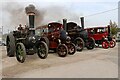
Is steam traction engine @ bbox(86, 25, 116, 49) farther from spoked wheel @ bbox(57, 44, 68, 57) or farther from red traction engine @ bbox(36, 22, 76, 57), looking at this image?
spoked wheel @ bbox(57, 44, 68, 57)

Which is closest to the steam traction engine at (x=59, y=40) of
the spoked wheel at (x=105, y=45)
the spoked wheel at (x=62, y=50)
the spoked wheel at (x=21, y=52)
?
the spoked wheel at (x=62, y=50)

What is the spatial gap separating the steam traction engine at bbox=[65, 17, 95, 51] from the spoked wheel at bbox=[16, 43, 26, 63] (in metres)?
6.87

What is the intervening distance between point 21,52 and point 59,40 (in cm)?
390

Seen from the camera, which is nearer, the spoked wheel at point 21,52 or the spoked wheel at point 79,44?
the spoked wheel at point 21,52

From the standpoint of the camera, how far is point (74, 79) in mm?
7566

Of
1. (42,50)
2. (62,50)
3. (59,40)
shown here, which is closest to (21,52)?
(42,50)

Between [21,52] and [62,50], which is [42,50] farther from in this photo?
[62,50]

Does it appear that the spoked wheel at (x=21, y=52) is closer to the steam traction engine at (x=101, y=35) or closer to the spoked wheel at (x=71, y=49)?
the spoked wheel at (x=71, y=49)

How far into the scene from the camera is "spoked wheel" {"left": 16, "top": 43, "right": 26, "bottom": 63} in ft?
37.7

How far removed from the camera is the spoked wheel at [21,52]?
1148 centimetres

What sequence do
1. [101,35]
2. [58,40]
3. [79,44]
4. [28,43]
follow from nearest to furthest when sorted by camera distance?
[28,43] → [58,40] → [79,44] → [101,35]

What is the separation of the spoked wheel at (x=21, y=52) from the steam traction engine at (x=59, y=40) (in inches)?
111

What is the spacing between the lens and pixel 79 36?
19.1 m

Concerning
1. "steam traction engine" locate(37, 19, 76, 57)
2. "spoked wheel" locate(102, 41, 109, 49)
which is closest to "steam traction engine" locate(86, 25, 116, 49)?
"spoked wheel" locate(102, 41, 109, 49)
